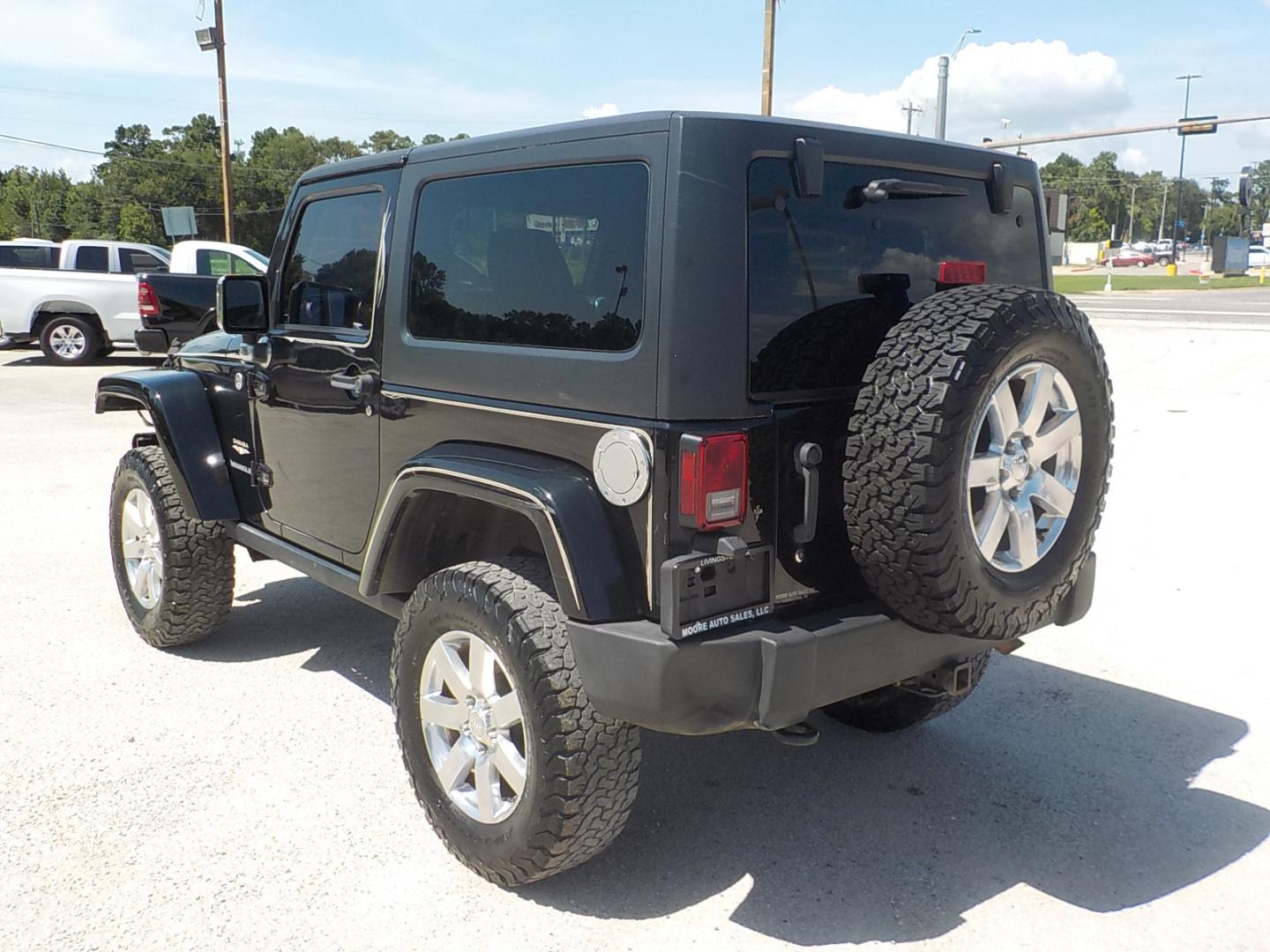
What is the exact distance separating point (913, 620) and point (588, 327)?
1.11 m

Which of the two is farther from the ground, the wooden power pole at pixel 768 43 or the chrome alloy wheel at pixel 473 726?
the wooden power pole at pixel 768 43

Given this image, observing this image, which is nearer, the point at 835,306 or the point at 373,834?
the point at 835,306

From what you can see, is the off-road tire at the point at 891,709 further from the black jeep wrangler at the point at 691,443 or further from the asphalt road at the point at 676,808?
the black jeep wrangler at the point at 691,443

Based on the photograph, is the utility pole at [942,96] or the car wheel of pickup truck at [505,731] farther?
the utility pole at [942,96]

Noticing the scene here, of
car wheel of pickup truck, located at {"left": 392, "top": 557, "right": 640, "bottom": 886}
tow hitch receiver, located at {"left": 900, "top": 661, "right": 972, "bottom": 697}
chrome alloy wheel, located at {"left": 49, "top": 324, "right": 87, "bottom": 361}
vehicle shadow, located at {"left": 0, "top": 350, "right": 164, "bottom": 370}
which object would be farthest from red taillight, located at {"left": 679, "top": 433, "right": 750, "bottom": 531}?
chrome alloy wheel, located at {"left": 49, "top": 324, "right": 87, "bottom": 361}

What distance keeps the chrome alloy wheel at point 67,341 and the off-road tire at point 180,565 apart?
524 inches

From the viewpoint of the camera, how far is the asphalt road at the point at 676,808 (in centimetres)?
288

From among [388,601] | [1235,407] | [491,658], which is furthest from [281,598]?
[1235,407]

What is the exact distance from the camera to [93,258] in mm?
16453

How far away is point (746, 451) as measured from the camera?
8.55 feet

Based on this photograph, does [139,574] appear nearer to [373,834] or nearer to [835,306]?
[373,834]

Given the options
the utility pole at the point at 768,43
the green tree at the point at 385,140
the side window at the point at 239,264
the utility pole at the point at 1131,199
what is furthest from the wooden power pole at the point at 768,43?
the utility pole at the point at 1131,199

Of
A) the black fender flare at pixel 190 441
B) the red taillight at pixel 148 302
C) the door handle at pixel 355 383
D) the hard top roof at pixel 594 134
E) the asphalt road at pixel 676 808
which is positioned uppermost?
the hard top roof at pixel 594 134

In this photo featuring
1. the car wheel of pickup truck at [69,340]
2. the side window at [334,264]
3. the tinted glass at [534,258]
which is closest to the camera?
the tinted glass at [534,258]
